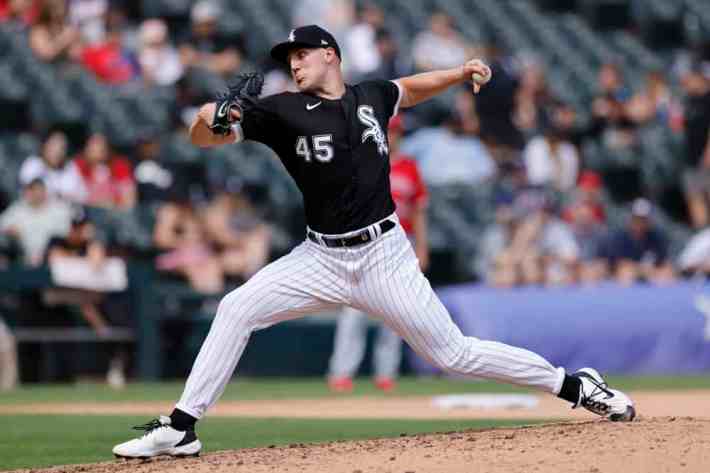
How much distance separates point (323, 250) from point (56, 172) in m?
7.85

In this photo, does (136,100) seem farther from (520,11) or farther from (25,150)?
(520,11)

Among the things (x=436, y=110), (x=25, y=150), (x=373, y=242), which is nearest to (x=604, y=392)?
(x=373, y=242)

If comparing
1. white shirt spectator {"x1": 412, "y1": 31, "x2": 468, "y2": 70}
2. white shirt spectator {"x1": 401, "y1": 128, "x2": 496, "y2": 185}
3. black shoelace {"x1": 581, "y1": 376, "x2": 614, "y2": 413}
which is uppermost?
white shirt spectator {"x1": 412, "y1": 31, "x2": 468, "y2": 70}

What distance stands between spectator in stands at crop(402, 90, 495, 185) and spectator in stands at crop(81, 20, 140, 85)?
2.99 metres

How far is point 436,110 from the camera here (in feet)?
55.6

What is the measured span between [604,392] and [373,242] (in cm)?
130

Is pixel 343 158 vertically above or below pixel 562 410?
above

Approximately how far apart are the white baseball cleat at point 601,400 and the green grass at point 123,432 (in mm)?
1358

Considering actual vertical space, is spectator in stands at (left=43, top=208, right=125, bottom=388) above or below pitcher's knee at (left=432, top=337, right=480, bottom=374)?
above

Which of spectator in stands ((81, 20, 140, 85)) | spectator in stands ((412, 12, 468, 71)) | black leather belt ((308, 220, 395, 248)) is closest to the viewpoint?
black leather belt ((308, 220, 395, 248))

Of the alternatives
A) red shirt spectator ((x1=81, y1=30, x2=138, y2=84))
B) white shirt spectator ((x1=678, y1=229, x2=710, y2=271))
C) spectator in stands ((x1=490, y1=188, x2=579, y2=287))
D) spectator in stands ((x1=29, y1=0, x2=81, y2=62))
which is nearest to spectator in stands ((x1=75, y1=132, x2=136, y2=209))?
spectator in stands ((x1=29, y1=0, x2=81, y2=62))

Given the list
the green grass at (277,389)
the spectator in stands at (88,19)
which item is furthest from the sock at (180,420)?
the spectator in stands at (88,19)

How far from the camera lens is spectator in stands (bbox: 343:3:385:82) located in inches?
646

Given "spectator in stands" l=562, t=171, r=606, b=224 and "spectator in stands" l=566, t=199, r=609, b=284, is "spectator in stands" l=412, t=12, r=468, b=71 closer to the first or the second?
"spectator in stands" l=562, t=171, r=606, b=224
